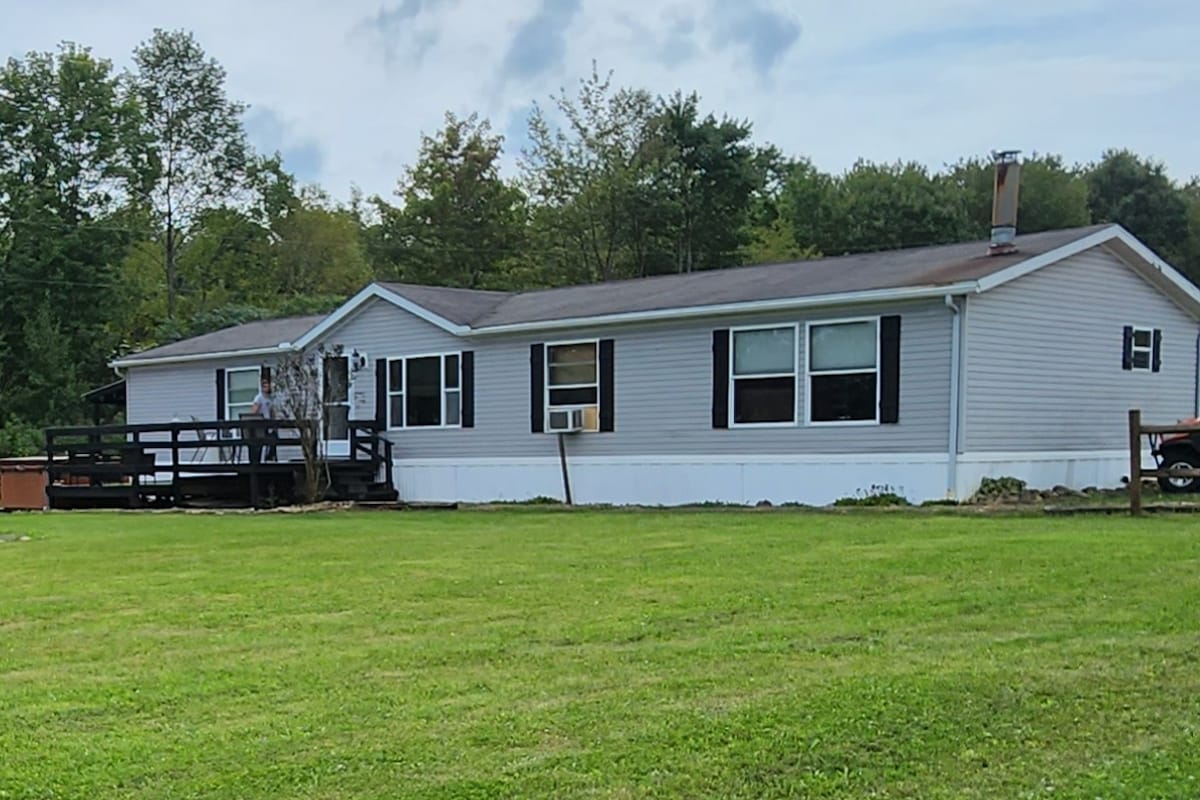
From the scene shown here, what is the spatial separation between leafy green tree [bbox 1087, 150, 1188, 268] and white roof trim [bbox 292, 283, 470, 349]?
28.4 m

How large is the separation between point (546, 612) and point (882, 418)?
27.8 feet

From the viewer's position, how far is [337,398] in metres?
20.0

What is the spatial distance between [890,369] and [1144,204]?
98.9 ft

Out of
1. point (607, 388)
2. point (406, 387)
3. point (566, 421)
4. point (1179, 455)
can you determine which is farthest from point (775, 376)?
point (406, 387)

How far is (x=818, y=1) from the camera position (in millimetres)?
16844

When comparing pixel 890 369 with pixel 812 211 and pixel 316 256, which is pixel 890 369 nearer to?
pixel 812 211

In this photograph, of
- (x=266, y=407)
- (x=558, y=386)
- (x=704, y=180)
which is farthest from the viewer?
(x=704, y=180)

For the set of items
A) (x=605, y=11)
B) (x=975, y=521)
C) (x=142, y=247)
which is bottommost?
(x=975, y=521)

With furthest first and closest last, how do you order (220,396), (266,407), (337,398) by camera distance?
(220,396), (266,407), (337,398)

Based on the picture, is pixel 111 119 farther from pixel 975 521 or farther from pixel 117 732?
pixel 117 732

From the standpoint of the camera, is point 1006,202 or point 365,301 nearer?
point 1006,202

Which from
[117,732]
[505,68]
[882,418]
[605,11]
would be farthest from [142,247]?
[117,732]

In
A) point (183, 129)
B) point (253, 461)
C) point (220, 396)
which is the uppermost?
point (183, 129)

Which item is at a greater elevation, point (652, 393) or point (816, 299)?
point (816, 299)
